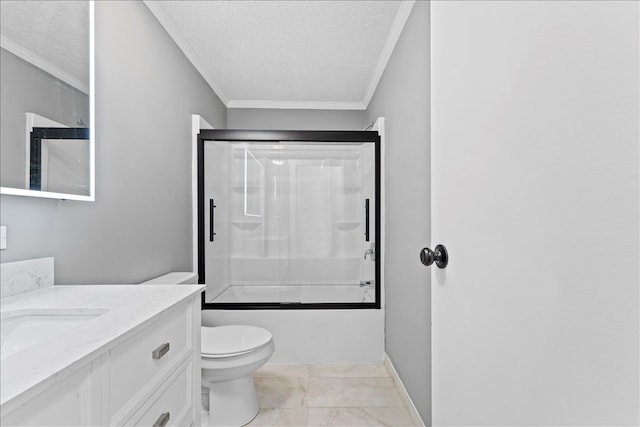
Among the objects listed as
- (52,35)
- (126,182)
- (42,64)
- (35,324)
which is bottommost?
(35,324)

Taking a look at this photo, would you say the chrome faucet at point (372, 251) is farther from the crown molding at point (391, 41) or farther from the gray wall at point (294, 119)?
the gray wall at point (294, 119)

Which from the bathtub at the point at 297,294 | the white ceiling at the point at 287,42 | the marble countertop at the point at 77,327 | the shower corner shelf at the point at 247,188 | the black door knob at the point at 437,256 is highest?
the white ceiling at the point at 287,42

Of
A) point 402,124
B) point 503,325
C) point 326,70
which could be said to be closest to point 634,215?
point 503,325

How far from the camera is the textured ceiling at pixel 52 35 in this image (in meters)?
1.12

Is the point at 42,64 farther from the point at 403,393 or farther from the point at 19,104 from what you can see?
the point at 403,393

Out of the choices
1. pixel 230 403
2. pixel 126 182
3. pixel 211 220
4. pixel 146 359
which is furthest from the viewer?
pixel 211 220

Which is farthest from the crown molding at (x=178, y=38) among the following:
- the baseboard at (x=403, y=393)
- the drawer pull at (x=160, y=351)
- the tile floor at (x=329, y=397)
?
the baseboard at (x=403, y=393)

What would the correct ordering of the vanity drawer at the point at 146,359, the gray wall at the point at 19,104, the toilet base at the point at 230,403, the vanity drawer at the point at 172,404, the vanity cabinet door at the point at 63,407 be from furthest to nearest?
1. the toilet base at the point at 230,403
2. the gray wall at the point at 19,104
3. the vanity drawer at the point at 172,404
4. the vanity drawer at the point at 146,359
5. the vanity cabinet door at the point at 63,407

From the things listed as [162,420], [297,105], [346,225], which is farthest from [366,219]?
[162,420]

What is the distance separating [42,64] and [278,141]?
1864 mm

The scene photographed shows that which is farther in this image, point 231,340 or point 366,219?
point 366,219

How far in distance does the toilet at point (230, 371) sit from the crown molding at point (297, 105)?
231 cm

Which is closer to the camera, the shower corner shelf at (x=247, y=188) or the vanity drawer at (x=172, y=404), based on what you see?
the vanity drawer at (x=172, y=404)

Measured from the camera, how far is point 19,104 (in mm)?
1129
